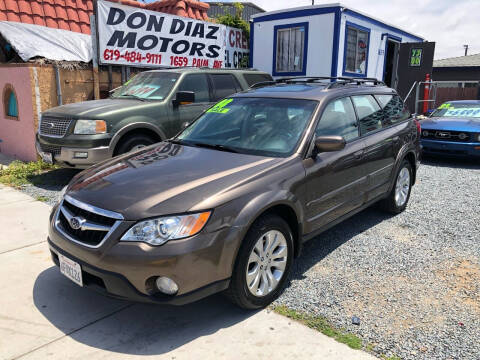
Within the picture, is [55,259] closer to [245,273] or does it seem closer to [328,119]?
[245,273]

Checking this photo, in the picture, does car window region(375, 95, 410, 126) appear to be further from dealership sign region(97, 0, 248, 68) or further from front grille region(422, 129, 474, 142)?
dealership sign region(97, 0, 248, 68)

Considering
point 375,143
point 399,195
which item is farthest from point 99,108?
point 399,195

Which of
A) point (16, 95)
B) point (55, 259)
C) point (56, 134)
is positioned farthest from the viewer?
point (16, 95)

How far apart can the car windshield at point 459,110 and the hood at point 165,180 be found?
8026mm

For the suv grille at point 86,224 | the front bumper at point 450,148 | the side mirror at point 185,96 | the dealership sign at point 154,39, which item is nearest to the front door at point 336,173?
the suv grille at point 86,224

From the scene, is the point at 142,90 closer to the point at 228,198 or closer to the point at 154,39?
the point at 154,39

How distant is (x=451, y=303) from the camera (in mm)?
3279

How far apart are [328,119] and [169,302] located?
7.55 ft

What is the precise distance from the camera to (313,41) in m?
12.0

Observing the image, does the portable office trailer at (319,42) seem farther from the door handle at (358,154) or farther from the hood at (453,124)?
the door handle at (358,154)

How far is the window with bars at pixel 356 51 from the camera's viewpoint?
12.2 meters

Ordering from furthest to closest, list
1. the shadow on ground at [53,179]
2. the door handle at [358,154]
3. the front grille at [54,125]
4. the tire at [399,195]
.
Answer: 1. the shadow on ground at [53,179]
2. the front grille at [54,125]
3. the tire at [399,195]
4. the door handle at [358,154]

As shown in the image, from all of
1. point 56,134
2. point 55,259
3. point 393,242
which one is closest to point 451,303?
point 393,242

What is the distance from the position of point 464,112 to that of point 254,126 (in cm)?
781
